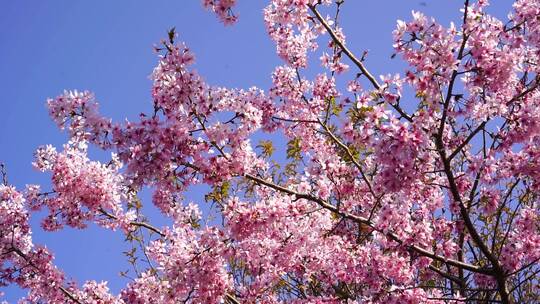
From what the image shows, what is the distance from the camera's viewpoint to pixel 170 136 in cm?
559

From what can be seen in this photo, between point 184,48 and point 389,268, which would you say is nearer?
point 184,48

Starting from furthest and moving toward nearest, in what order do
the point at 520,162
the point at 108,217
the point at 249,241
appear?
the point at 108,217 < the point at 249,241 < the point at 520,162

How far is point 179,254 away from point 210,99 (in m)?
2.01

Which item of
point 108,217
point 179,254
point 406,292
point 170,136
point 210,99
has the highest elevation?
point 108,217

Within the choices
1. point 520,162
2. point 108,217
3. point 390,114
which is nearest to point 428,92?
point 390,114

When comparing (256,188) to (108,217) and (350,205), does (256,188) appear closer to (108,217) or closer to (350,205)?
(350,205)

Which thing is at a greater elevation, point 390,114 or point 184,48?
point 184,48

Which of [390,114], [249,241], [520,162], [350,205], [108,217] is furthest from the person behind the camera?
[108,217]

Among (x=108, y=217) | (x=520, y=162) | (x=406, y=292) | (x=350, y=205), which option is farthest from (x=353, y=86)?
(x=108, y=217)

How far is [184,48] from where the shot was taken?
5.55 m

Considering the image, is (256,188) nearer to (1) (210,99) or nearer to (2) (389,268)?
(2) (389,268)

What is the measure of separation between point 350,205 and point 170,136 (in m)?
3.35

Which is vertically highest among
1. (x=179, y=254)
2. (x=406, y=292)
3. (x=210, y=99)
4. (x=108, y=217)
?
(x=108, y=217)

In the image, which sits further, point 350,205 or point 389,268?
point 350,205
